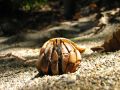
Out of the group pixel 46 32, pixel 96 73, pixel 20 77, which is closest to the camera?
pixel 96 73

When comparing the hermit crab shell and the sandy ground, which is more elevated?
the hermit crab shell

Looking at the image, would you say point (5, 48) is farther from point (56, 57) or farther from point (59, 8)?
point (59, 8)

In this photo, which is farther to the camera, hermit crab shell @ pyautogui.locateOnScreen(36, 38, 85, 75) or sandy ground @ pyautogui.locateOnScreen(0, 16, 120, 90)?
hermit crab shell @ pyautogui.locateOnScreen(36, 38, 85, 75)

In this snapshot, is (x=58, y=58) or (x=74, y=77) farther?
(x=58, y=58)

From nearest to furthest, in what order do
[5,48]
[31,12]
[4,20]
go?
1. [5,48]
2. [4,20]
3. [31,12]

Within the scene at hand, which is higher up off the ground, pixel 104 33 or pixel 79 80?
pixel 79 80

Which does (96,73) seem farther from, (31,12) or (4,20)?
(31,12)

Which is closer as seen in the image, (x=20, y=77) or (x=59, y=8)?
(x=20, y=77)

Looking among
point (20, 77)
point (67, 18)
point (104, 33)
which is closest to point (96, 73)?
point (20, 77)
